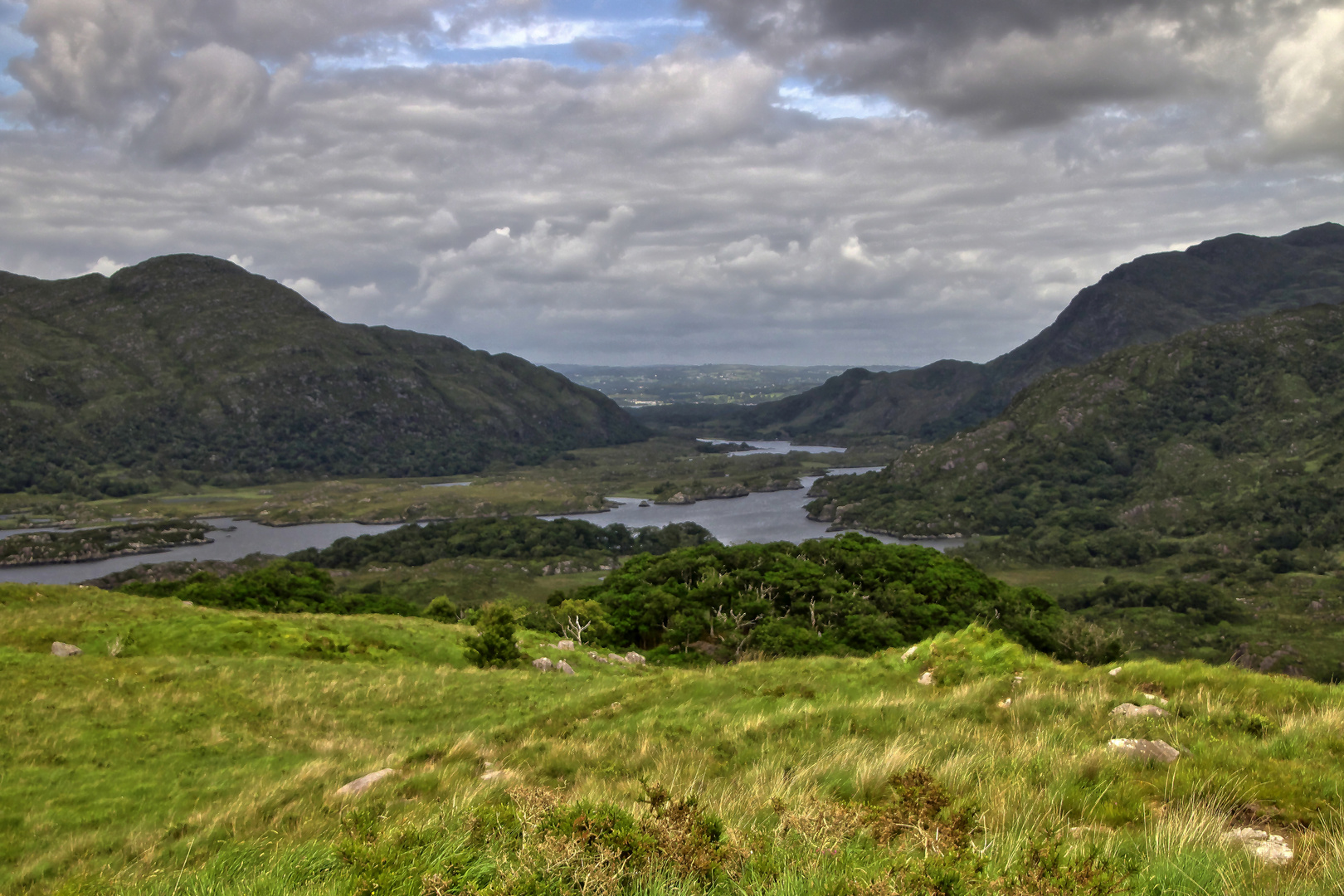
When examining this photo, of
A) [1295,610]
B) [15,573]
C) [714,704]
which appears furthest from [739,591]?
[15,573]

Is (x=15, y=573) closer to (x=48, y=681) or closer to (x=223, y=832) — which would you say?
(x=48, y=681)

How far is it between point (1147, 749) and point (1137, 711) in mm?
3005

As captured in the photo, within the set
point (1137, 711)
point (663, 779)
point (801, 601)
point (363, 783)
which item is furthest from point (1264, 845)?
point (801, 601)

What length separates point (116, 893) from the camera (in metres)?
7.88

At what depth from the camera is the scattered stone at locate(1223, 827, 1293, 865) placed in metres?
7.40

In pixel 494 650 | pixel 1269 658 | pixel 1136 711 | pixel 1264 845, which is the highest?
pixel 1264 845

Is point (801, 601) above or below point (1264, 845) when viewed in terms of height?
below

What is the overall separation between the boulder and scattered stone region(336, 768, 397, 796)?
13344 mm

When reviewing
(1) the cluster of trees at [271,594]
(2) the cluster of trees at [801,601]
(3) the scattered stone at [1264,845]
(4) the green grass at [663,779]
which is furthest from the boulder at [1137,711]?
(1) the cluster of trees at [271,594]

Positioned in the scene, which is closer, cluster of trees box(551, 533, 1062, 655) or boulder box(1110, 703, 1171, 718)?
boulder box(1110, 703, 1171, 718)

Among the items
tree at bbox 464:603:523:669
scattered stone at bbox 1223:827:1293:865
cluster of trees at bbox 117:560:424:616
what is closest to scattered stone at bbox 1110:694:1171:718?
scattered stone at bbox 1223:827:1293:865

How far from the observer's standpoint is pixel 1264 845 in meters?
8.00

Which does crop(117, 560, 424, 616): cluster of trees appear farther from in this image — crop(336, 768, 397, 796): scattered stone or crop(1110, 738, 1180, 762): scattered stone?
crop(1110, 738, 1180, 762): scattered stone

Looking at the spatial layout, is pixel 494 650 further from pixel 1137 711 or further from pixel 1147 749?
pixel 1147 749
